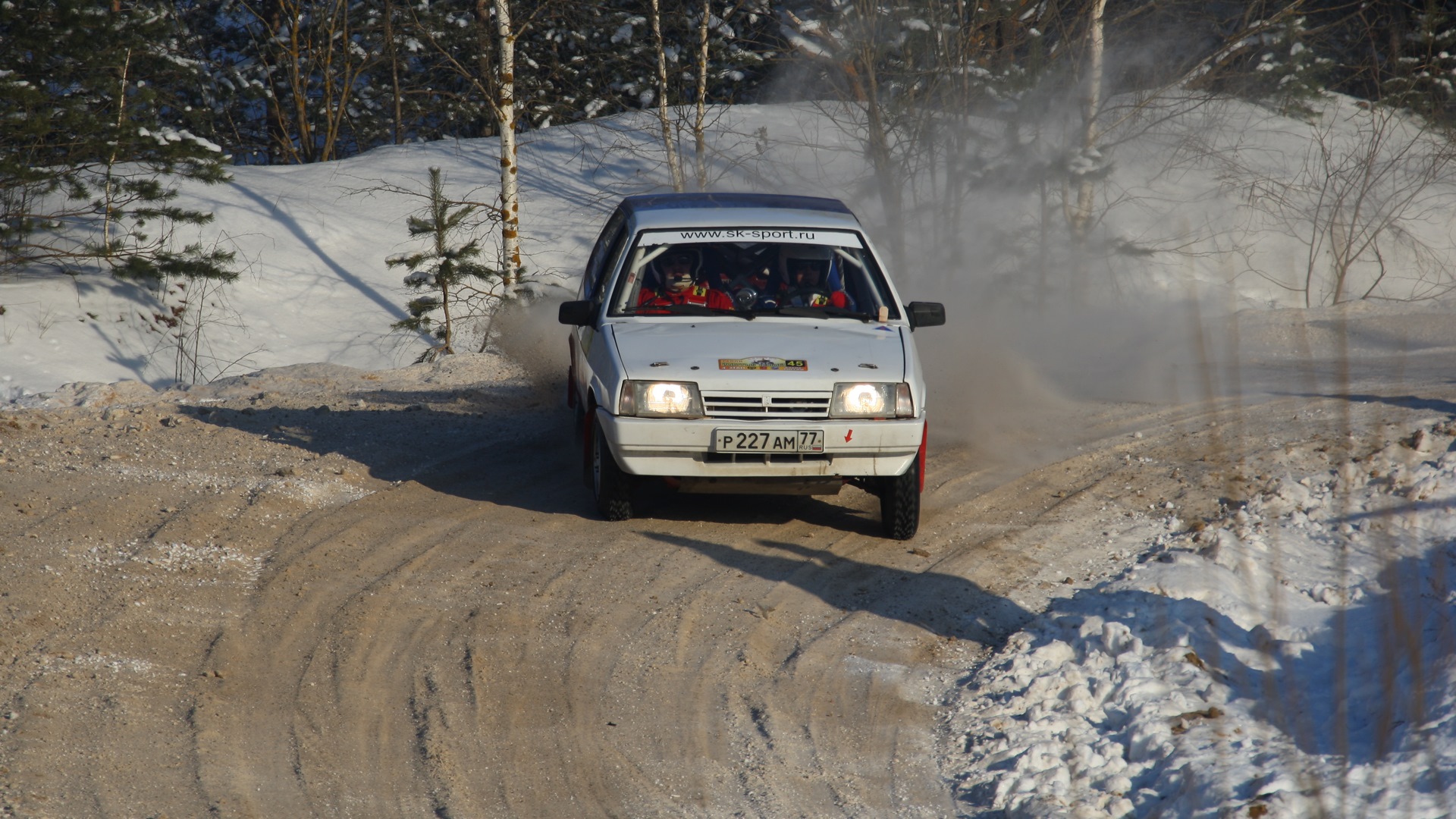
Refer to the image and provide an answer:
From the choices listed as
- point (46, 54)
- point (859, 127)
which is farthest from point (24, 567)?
point (859, 127)

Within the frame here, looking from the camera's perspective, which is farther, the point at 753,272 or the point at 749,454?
the point at 753,272

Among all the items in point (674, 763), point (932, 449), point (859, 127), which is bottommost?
point (674, 763)

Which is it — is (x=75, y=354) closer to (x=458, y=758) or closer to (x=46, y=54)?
(x=46, y=54)

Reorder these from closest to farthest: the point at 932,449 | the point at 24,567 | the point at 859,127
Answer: the point at 24,567 → the point at 932,449 → the point at 859,127

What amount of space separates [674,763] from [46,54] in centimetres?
1489

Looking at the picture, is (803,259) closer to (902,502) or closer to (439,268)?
(902,502)

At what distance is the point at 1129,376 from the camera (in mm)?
11555

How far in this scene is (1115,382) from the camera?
444 inches

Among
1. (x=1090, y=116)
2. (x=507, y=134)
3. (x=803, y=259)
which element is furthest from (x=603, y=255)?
(x=1090, y=116)

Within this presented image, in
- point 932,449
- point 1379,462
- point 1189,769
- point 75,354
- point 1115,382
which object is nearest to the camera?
point 1189,769

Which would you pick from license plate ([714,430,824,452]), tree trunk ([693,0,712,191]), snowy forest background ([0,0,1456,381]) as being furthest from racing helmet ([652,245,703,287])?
tree trunk ([693,0,712,191])

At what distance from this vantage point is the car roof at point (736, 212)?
7.07m

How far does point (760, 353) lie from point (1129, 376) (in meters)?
6.78

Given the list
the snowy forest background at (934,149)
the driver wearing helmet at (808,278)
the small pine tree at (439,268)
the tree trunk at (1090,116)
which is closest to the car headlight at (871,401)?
the driver wearing helmet at (808,278)
